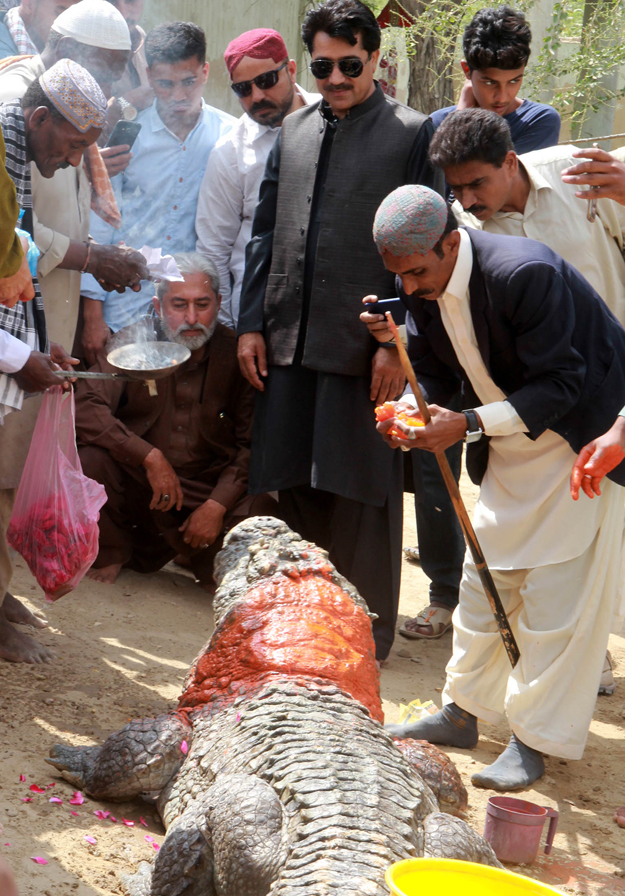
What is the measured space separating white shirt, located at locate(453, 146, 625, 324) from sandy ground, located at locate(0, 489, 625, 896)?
1841 mm

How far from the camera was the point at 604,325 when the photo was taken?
3.26 m

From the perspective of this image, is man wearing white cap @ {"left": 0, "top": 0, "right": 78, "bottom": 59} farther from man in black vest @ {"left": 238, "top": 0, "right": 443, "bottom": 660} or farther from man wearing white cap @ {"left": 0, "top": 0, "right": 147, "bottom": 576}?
man in black vest @ {"left": 238, "top": 0, "right": 443, "bottom": 660}

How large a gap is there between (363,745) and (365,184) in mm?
2614

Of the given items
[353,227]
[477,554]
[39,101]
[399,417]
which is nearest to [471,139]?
[399,417]

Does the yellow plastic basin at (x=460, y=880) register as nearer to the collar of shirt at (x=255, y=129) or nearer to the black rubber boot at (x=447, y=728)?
the black rubber boot at (x=447, y=728)

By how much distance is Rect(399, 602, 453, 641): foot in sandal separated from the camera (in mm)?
4781

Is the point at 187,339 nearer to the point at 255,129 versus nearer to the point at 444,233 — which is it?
the point at 255,129

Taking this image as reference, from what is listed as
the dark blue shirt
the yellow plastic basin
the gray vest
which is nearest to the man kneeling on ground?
the gray vest

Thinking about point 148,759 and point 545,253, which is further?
point 545,253

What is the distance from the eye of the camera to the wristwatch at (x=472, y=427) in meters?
3.11

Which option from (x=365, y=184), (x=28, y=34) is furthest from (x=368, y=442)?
(x=28, y=34)

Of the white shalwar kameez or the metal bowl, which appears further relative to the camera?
the metal bowl

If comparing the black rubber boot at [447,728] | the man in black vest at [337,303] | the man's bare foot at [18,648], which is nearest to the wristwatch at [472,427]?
the man in black vest at [337,303]

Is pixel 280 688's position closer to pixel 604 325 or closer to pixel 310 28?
pixel 604 325
